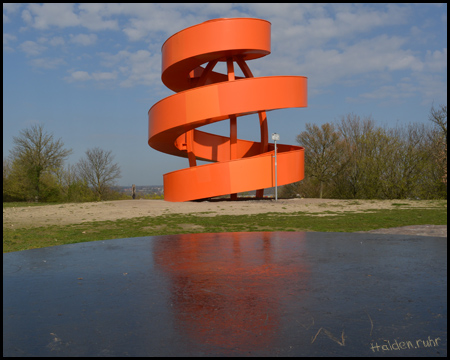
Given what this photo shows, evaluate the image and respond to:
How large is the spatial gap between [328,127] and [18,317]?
36692 mm

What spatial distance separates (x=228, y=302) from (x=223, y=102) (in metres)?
17.9

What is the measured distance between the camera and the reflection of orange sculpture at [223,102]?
69.8 ft

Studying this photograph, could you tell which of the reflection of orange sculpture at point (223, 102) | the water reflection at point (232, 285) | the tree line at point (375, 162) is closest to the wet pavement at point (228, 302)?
the water reflection at point (232, 285)

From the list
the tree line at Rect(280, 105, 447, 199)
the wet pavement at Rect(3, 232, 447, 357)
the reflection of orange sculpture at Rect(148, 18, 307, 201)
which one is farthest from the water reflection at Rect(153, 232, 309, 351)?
the tree line at Rect(280, 105, 447, 199)

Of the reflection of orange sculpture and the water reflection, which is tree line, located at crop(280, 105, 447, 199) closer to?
the reflection of orange sculpture

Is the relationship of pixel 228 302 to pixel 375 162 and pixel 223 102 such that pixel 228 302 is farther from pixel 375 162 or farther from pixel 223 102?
pixel 375 162

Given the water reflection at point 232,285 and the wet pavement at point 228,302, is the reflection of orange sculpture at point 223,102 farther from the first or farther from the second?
the wet pavement at point 228,302

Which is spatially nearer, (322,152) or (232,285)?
(232,285)

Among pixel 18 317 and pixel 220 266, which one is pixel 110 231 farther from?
pixel 18 317

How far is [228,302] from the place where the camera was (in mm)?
3941

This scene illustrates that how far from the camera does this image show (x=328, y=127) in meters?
38.2

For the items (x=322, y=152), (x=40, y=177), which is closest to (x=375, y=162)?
(x=322, y=152)

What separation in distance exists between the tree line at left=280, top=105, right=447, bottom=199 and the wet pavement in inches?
1038

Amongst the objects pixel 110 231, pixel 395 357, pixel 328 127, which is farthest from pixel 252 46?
pixel 395 357
